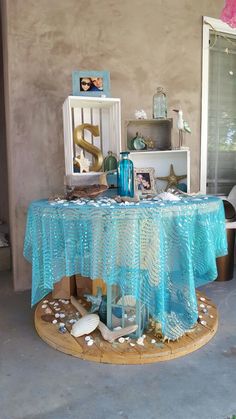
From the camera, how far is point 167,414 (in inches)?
59.8

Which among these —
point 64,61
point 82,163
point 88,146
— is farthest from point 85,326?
point 64,61

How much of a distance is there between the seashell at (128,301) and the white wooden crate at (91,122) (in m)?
0.90

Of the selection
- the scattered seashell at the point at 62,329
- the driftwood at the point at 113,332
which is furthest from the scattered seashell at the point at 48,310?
the driftwood at the point at 113,332

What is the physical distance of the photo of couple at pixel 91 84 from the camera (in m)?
2.54

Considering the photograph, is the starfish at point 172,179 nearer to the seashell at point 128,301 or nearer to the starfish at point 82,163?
the starfish at point 82,163

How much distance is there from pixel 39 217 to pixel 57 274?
34 centimetres

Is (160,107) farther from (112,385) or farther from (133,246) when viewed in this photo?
(112,385)

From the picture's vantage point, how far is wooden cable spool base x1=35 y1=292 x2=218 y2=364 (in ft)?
6.24

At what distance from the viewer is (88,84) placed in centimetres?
255

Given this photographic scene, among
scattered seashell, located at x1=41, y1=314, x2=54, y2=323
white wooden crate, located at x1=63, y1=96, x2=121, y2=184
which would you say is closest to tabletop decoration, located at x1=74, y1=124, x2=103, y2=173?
white wooden crate, located at x1=63, y1=96, x2=121, y2=184

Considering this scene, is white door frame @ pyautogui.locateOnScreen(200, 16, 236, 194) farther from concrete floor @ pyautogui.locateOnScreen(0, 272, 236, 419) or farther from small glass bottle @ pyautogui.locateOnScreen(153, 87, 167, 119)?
concrete floor @ pyautogui.locateOnScreen(0, 272, 236, 419)

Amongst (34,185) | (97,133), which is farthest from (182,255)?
(34,185)

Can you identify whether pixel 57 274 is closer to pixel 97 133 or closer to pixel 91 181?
pixel 91 181

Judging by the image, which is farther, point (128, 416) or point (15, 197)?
point (15, 197)
